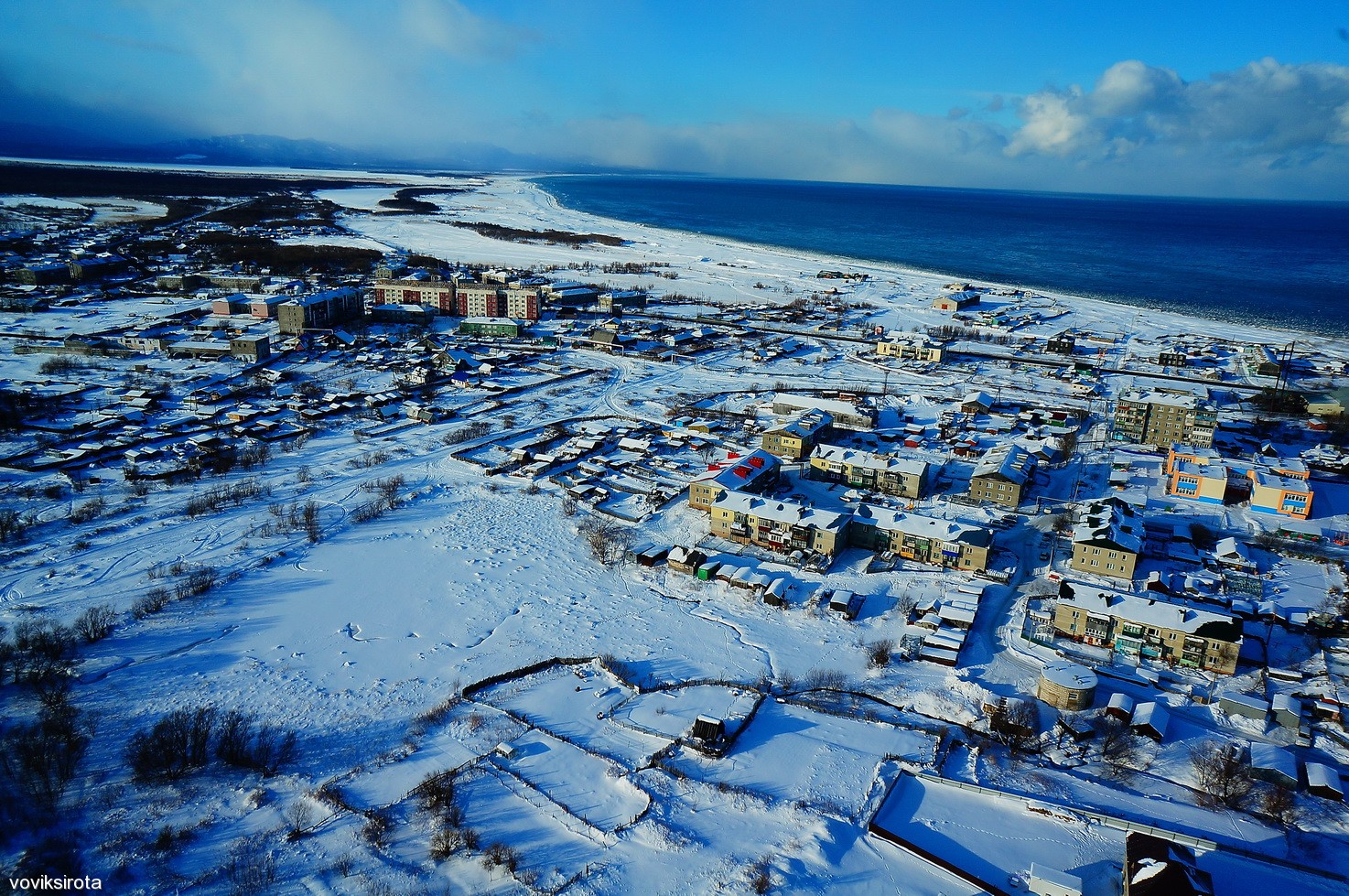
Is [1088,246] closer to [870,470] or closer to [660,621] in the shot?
[870,470]

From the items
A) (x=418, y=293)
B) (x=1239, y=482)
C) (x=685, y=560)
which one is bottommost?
(x=685, y=560)

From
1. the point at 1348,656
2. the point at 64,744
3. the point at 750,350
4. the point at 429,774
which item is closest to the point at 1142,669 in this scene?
the point at 1348,656

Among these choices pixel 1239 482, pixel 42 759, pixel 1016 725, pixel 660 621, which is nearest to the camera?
pixel 42 759

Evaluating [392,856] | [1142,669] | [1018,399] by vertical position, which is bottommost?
[392,856]

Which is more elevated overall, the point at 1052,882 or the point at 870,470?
the point at 870,470

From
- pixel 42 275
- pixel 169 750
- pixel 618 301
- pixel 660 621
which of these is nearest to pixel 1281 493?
pixel 660 621

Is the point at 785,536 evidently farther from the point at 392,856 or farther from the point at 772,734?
the point at 392,856
